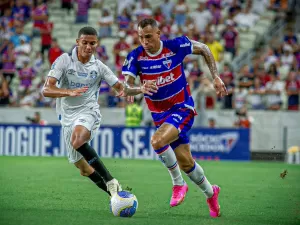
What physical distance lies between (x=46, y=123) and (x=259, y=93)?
6.96 metres

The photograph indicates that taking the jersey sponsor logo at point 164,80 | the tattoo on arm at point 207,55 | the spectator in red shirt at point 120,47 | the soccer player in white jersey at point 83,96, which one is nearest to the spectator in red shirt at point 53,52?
the spectator in red shirt at point 120,47

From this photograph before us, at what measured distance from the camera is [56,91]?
9.43m

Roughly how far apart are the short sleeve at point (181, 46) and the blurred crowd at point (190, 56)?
12518 millimetres

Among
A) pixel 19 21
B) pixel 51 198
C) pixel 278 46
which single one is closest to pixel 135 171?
pixel 51 198

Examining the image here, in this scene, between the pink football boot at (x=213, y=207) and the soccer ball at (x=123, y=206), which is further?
the pink football boot at (x=213, y=207)

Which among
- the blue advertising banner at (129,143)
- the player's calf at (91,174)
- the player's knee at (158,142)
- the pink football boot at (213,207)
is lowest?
the blue advertising banner at (129,143)

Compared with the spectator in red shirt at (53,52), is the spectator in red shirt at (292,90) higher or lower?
lower

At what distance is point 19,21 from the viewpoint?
28.4 meters

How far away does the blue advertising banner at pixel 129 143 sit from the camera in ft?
72.8

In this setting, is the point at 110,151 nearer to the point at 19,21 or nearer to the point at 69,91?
the point at 19,21

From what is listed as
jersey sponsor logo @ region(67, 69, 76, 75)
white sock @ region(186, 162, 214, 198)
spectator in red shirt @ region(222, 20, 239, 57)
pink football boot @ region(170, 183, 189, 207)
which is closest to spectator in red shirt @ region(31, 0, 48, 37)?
spectator in red shirt @ region(222, 20, 239, 57)

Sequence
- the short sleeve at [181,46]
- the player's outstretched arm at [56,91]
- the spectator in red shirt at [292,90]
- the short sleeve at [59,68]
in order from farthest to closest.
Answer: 1. the spectator in red shirt at [292,90]
2. the short sleeve at [59,68]
3. the short sleeve at [181,46]
4. the player's outstretched arm at [56,91]

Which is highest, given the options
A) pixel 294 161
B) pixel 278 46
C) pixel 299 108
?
pixel 278 46

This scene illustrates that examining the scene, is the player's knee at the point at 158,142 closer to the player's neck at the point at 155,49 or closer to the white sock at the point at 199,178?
the white sock at the point at 199,178
